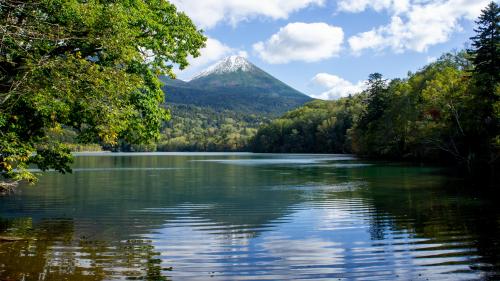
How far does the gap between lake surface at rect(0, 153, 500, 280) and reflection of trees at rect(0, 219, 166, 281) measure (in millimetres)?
32

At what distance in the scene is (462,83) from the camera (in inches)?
2761

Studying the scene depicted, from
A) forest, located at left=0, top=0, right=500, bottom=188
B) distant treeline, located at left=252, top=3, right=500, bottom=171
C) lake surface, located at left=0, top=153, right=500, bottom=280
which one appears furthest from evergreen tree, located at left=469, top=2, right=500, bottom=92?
forest, located at left=0, top=0, right=500, bottom=188

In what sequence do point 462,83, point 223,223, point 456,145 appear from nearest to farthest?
point 223,223
point 462,83
point 456,145

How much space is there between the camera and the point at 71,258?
14211mm

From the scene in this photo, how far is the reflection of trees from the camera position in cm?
1222

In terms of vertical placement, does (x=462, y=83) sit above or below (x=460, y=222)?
above

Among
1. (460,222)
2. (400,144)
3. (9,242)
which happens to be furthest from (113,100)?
(400,144)

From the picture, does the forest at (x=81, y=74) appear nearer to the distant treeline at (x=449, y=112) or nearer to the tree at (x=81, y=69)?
the tree at (x=81, y=69)

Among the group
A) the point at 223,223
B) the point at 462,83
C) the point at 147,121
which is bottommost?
the point at 223,223

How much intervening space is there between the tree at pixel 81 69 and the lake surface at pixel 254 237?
347cm

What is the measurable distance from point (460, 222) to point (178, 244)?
13086mm

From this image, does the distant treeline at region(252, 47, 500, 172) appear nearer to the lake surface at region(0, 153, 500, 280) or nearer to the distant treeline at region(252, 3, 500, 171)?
the distant treeline at region(252, 3, 500, 171)

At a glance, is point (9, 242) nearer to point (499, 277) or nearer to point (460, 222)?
point (499, 277)

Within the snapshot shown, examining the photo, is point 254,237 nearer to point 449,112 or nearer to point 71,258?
point 71,258
